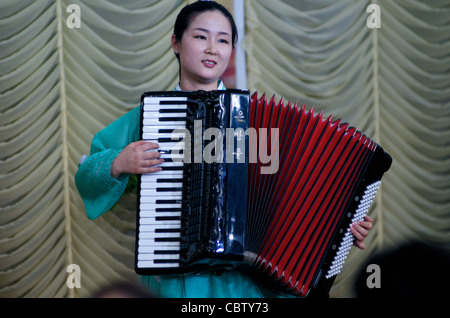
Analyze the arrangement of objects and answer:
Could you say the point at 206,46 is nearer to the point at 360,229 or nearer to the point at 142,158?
the point at 142,158

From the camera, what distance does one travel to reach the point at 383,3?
2.29 meters

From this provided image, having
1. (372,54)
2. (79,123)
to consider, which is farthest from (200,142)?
(372,54)

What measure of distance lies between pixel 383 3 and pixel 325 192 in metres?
1.22

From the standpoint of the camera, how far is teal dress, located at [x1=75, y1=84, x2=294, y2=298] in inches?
56.2

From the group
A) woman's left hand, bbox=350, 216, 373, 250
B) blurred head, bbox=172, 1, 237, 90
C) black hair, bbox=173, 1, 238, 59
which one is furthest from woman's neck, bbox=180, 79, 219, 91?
woman's left hand, bbox=350, 216, 373, 250

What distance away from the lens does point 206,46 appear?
1.56 meters

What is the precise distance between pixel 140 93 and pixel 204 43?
2.24 ft

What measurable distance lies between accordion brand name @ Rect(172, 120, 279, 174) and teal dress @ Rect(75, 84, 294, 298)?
0.27 metres

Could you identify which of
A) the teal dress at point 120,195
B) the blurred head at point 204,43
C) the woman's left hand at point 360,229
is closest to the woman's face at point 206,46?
the blurred head at point 204,43

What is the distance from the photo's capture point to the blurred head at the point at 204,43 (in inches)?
61.3

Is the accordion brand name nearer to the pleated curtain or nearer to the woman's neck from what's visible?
the woman's neck

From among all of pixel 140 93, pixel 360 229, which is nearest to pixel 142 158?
pixel 360 229
